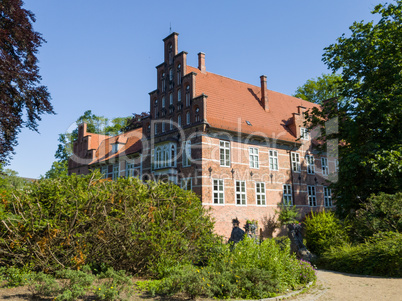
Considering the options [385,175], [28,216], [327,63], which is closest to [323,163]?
[327,63]

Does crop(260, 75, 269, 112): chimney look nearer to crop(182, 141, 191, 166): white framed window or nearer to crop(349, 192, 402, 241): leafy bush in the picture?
crop(182, 141, 191, 166): white framed window

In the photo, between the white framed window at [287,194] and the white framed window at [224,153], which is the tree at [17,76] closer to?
the white framed window at [224,153]

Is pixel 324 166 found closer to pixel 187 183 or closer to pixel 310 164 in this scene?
pixel 310 164

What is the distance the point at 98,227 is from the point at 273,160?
16664 mm

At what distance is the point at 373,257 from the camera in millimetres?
10008

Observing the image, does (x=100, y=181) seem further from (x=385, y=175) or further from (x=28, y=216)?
(x=385, y=175)

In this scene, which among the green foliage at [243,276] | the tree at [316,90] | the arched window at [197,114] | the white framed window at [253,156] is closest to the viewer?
the green foliage at [243,276]

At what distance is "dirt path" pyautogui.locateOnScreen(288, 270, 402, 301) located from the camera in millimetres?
7219

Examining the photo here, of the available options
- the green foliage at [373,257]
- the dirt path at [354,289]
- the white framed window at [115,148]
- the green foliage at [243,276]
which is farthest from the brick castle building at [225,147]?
the green foliage at [243,276]

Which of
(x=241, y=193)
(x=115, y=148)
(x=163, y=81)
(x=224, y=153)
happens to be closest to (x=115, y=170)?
(x=115, y=148)

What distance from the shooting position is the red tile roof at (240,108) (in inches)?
819

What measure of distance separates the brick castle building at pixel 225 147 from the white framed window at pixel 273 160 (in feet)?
0.23

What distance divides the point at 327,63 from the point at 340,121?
3.31 metres

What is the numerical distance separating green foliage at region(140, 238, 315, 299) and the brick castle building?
32.9 ft
